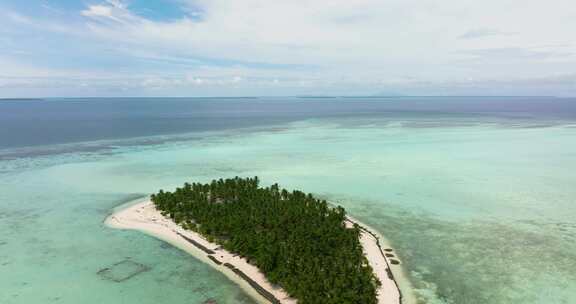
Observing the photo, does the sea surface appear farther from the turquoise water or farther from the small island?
the small island

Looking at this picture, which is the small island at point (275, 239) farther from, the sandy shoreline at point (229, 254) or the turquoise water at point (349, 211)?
the turquoise water at point (349, 211)

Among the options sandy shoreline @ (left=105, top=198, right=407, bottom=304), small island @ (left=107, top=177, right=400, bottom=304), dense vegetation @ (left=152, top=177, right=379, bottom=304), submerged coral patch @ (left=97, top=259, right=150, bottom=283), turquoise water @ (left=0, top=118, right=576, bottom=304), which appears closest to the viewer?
dense vegetation @ (left=152, top=177, right=379, bottom=304)

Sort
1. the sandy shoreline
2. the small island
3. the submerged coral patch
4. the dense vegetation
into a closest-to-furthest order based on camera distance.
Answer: the dense vegetation < the small island < the sandy shoreline < the submerged coral patch

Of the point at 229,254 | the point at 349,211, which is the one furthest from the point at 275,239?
the point at 349,211

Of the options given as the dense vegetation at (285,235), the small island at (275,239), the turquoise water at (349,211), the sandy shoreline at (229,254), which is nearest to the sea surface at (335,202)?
the turquoise water at (349,211)

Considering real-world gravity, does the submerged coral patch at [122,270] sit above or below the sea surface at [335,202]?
below

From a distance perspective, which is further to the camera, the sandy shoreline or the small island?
the sandy shoreline

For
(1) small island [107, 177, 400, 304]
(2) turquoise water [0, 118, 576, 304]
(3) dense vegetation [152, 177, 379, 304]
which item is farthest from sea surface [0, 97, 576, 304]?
(3) dense vegetation [152, 177, 379, 304]
